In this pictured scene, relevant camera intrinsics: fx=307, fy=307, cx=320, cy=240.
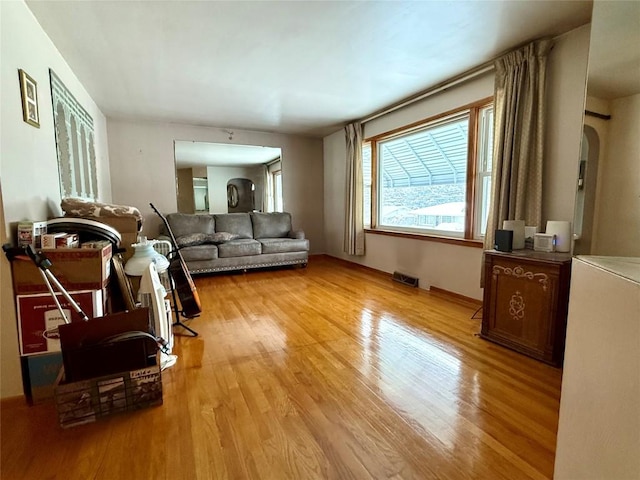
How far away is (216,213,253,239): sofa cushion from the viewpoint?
509cm

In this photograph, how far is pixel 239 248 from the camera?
4.60m

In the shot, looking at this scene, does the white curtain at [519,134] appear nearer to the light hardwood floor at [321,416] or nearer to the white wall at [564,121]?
the white wall at [564,121]

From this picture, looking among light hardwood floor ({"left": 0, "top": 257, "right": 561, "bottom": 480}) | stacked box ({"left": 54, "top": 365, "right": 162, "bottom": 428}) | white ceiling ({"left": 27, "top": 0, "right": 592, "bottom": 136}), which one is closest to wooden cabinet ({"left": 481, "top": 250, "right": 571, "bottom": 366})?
light hardwood floor ({"left": 0, "top": 257, "right": 561, "bottom": 480})

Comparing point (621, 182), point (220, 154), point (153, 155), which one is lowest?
point (621, 182)

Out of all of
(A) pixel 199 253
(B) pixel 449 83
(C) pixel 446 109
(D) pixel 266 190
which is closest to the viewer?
(B) pixel 449 83

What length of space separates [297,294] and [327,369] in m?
1.71

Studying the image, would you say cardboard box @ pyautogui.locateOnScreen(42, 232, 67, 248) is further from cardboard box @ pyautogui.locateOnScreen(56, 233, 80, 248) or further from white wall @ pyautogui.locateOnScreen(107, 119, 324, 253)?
white wall @ pyautogui.locateOnScreen(107, 119, 324, 253)

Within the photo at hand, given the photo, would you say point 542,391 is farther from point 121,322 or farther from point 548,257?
point 121,322

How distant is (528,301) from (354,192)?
3073 mm

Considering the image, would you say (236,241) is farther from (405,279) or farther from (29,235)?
(29,235)

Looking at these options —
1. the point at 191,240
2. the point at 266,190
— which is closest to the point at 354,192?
the point at 266,190

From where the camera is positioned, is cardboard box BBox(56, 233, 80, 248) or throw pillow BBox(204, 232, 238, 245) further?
throw pillow BBox(204, 232, 238, 245)

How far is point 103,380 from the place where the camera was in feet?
4.83

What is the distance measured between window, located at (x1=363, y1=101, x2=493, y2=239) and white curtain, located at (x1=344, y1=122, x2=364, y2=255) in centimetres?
17
